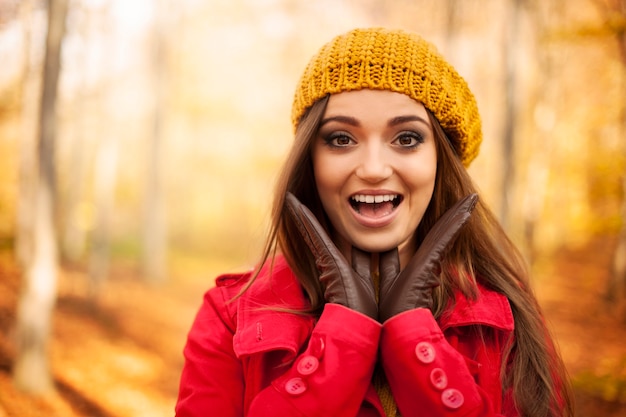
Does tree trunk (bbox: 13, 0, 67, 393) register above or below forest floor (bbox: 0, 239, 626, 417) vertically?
above

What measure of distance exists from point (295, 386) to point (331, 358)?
0.14m

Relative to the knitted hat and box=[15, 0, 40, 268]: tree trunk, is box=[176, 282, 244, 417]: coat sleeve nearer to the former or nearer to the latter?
the knitted hat

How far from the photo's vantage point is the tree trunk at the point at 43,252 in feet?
17.3

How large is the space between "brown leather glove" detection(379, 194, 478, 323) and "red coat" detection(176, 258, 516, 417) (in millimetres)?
68

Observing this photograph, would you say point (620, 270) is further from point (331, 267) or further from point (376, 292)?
point (331, 267)

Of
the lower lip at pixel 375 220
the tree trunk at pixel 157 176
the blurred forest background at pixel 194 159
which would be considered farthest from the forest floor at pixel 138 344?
the lower lip at pixel 375 220

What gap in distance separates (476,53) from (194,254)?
14.5m

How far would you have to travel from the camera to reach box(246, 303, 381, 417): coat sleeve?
1.47 metres

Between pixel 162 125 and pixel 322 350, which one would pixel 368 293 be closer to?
pixel 322 350

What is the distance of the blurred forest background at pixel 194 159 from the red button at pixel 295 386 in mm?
868

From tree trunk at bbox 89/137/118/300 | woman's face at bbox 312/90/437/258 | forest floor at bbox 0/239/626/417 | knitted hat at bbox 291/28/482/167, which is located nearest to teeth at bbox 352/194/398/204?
woman's face at bbox 312/90/437/258

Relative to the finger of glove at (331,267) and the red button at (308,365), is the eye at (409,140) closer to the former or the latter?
the finger of glove at (331,267)

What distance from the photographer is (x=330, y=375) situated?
148cm

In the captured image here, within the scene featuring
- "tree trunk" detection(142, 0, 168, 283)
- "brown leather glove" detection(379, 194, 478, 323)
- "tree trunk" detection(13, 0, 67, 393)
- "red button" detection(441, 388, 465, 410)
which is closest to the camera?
"red button" detection(441, 388, 465, 410)
